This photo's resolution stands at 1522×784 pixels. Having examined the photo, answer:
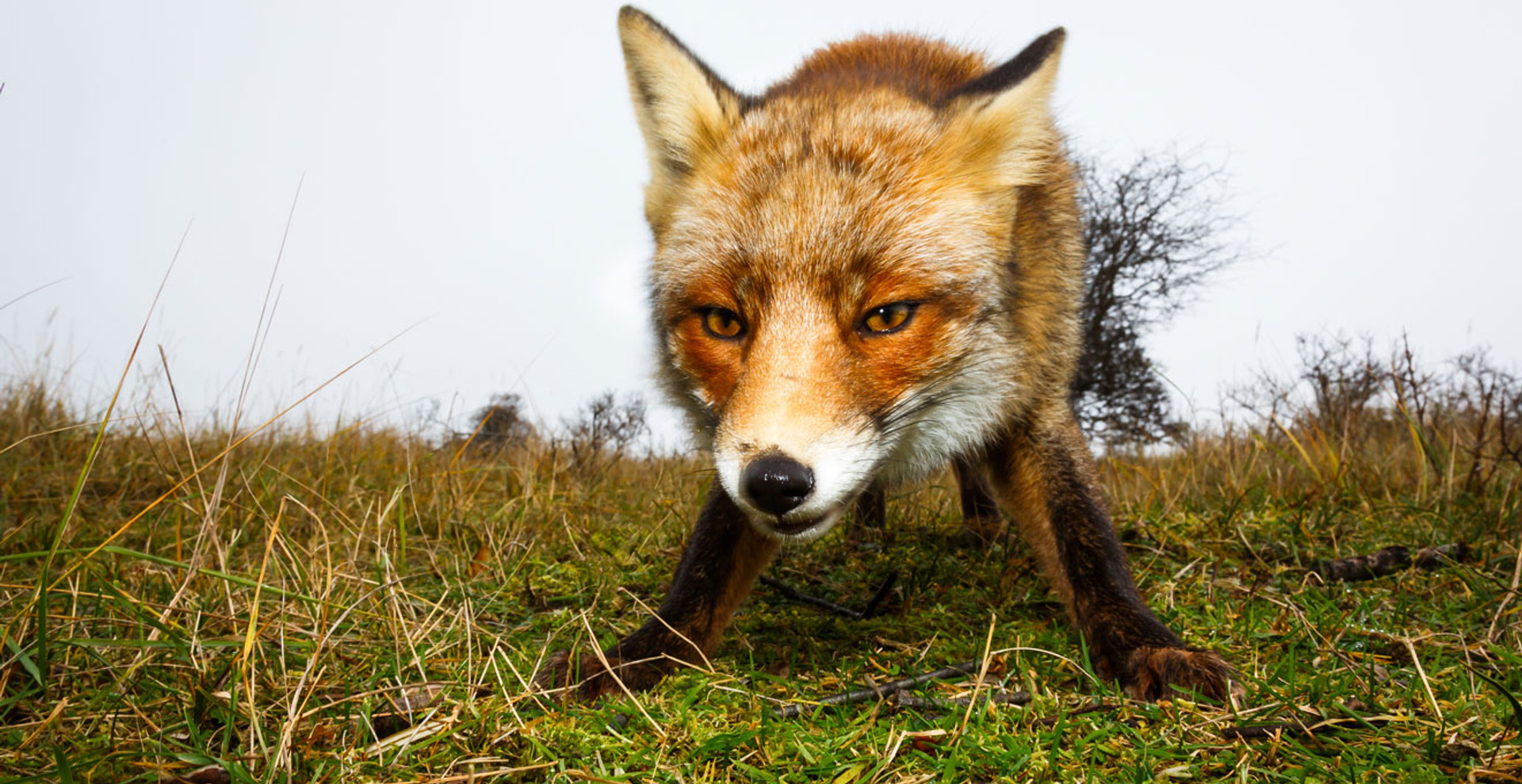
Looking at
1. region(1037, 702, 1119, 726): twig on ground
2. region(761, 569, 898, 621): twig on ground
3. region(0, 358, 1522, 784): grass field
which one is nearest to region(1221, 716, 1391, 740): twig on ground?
region(0, 358, 1522, 784): grass field

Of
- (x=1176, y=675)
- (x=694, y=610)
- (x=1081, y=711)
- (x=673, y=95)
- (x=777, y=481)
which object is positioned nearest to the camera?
(x=777, y=481)

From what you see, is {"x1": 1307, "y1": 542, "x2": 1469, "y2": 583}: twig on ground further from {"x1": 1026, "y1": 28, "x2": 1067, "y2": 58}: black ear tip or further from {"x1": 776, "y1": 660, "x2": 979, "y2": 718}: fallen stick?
{"x1": 1026, "y1": 28, "x2": 1067, "y2": 58}: black ear tip

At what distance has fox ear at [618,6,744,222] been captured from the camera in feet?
9.07

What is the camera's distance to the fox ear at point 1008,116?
265 cm

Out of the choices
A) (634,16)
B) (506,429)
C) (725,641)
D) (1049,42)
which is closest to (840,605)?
(725,641)

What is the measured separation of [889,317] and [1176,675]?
1196 millimetres

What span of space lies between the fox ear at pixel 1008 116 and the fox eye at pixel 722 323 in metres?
0.85

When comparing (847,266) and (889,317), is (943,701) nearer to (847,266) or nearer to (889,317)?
(889,317)

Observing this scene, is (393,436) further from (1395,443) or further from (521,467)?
(1395,443)

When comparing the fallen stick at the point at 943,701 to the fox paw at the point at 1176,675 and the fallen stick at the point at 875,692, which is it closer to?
the fallen stick at the point at 875,692

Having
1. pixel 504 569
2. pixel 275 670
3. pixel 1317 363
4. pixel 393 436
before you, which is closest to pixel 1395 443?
pixel 1317 363

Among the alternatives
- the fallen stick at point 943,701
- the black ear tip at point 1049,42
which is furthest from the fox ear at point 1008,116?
the fallen stick at point 943,701

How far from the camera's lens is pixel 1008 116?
2658 mm

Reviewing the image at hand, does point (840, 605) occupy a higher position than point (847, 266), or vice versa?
point (847, 266)
